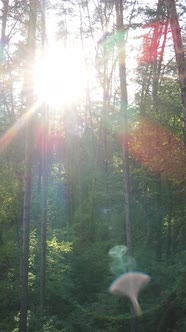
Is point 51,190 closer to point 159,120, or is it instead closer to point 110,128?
point 110,128

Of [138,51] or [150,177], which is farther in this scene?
[138,51]

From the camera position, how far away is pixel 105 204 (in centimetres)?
2339

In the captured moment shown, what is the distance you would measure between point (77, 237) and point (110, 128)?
735 centimetres

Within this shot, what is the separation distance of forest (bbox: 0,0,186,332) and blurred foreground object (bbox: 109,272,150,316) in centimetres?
5

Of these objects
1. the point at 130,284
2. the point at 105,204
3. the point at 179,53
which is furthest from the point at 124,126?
the point at 105,204

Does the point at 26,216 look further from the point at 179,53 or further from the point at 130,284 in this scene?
the point at 179,53

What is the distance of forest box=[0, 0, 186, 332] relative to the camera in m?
11.8

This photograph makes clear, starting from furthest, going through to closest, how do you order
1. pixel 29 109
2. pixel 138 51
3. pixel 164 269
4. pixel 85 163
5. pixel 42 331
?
pixel 85 163
pixel 138 51
pixel 164 269
pixel 29 109
pixel 42 331

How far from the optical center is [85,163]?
28969 millimetres

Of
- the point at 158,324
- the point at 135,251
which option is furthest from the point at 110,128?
the point at 158,324

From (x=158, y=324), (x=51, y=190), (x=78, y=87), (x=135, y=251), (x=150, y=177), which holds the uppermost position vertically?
(x=78, y=87)

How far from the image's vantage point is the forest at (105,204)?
11828 millimetres

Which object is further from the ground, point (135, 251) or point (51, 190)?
point (51, 190)

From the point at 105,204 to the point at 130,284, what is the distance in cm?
963
